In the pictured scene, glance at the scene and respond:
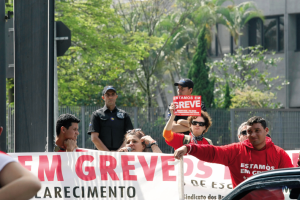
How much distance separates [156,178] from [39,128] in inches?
62.1

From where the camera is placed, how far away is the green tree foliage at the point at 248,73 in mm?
24891

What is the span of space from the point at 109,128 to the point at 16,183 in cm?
501

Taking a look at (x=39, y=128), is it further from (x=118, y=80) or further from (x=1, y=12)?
(x=118, y=80)

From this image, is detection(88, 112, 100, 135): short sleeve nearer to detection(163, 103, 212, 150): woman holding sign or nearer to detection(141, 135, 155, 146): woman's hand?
detection(141, 135, 155, 146): woman's hand

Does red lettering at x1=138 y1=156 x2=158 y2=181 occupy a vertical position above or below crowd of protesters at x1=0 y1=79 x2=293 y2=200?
below

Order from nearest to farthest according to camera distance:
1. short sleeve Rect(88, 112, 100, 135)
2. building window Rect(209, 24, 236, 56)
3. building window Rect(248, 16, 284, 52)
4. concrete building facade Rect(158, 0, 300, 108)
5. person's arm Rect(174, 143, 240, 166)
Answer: person's arm Rect(174, 143, 240, 166) → short sleeve Rect(88, 112, 100, 135) → concrete building facade Rect(158, 0, 300, 108) → building window Rect(248, 16, 284, 52) → building window Rect(209, 24, 236, 56)

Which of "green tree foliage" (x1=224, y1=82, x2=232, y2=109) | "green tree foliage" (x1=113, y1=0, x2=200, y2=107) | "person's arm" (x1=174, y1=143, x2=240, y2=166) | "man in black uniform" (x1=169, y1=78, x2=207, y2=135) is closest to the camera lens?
"person's arm" (x1=174, y1=143, x2=240, y2=166)

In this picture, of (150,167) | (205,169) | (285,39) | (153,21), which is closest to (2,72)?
(150,167)

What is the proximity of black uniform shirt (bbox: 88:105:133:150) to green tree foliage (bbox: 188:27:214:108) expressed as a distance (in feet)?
54.9

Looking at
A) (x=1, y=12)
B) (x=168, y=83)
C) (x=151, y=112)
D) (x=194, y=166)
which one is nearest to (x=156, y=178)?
(x=194, y=166)

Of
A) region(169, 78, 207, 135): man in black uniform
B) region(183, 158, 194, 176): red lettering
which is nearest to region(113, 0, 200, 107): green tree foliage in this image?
region(169, 78, 207, 135): man in black uniform

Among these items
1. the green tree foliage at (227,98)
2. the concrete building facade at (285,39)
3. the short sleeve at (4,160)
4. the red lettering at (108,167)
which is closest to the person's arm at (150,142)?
the red lettering at (108,167)

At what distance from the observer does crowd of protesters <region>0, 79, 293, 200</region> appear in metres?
1.99

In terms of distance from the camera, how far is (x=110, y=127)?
6953 mm
